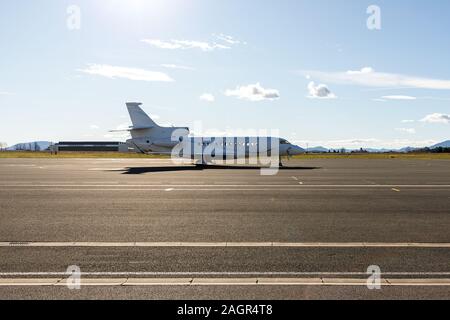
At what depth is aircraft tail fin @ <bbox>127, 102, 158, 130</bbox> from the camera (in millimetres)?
50719

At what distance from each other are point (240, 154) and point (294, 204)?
32103 mm

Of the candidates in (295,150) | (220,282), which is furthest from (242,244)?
(295,150)

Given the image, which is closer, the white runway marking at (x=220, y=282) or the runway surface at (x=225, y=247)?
the runway surface at (x=225, y=247)

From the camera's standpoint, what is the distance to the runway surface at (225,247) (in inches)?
263

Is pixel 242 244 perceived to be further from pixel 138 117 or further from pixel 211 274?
pixel 138 117

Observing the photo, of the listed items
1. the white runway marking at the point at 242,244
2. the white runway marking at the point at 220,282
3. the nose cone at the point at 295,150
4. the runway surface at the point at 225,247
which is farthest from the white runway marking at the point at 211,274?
the nose cone at the point at 295,150

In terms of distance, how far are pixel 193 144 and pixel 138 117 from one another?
7.09 metres

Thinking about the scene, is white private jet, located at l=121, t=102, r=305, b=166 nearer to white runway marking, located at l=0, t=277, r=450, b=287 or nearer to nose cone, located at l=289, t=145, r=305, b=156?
nose cone, located at l=289, t=145, r=305, b=156

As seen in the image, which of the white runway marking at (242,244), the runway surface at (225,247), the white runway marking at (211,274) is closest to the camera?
the runway surface at (225,247)

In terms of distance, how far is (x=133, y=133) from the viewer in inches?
2013

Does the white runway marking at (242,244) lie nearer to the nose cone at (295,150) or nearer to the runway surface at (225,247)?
the runway surface at (225,247)

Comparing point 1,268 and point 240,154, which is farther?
point 240,154

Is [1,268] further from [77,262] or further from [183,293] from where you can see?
[183,293]
